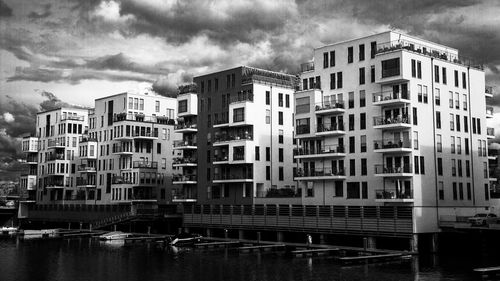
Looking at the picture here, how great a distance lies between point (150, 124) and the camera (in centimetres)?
12225

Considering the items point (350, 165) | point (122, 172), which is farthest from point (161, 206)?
point (350, 165)

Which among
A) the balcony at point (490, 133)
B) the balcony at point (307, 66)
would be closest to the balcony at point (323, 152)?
the balcony at point (307, 66)

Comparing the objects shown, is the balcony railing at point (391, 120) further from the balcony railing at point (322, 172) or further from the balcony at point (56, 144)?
the balcony at point (56, 144)

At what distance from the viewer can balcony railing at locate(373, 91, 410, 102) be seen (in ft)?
248

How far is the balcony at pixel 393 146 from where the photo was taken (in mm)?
74250

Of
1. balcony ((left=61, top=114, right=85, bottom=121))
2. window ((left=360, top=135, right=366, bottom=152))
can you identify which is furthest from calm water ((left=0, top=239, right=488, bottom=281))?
balcony ((left=61, top=114, right=85, bottom=121))

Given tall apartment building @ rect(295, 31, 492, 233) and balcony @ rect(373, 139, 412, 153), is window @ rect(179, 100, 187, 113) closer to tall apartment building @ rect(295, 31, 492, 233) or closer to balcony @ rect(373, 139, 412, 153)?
tall apartment building @ rect(295, 31, 492, 233)

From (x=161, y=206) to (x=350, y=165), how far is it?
46.8 m

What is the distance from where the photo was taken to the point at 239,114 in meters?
97.3

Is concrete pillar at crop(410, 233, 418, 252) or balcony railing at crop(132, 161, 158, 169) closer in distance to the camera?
concrete pillar at crop(410, 233, 418, 252)

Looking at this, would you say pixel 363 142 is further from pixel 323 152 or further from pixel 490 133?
pixel 490 133

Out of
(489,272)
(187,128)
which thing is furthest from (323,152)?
(489,272)

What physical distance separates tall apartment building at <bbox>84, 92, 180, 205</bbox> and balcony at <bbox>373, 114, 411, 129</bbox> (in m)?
55.3

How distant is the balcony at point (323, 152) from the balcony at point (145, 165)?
41.2m
